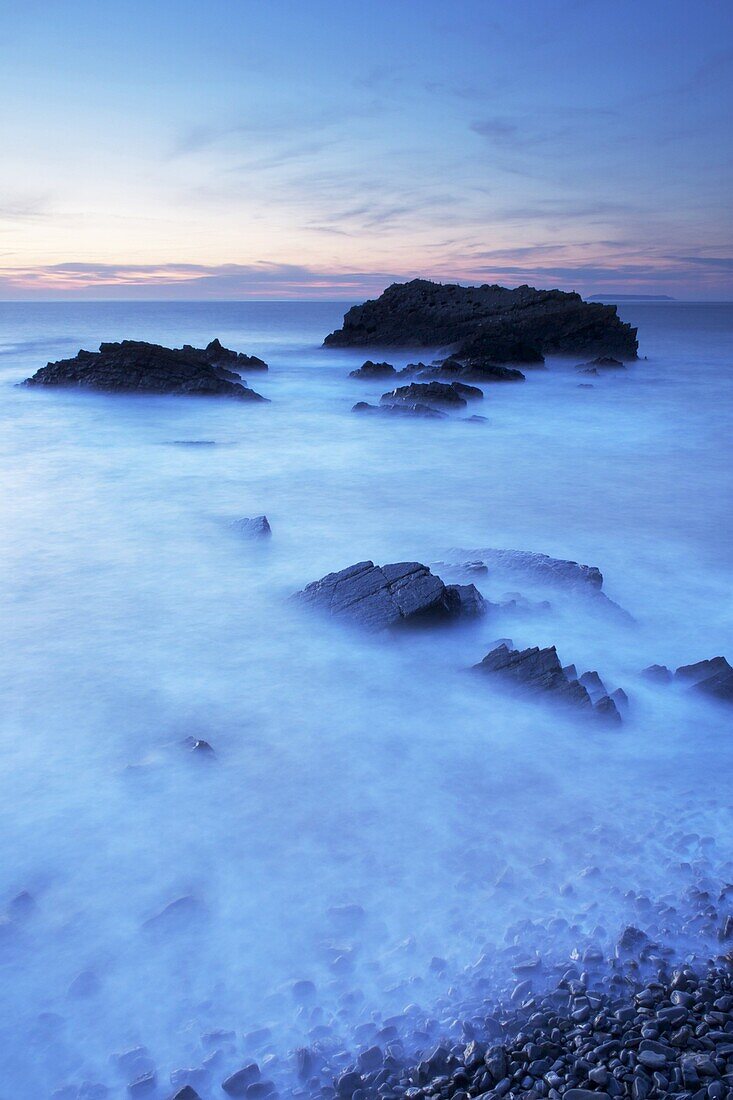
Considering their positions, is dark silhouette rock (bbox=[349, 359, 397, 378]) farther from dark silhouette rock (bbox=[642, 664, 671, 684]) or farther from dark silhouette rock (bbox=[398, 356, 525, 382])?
dark silhouette rock (bbox=[642, 664, 671, 684])

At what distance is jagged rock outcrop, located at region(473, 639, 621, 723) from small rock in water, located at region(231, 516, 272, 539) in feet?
14.1

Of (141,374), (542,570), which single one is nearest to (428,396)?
(141,374)

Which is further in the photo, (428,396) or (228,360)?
(228,360)

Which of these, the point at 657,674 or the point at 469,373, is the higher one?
the point at 469,373

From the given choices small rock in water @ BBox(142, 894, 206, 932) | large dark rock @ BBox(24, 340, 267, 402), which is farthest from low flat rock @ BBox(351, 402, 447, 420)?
small rock in water @ BBox(142, 894, 206, 932)

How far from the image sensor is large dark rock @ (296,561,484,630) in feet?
21.9

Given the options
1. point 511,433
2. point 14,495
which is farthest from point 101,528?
point 511,433

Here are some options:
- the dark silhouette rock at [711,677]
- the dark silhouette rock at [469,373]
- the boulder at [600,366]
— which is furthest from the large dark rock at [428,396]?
the dark silhouette rock at [711,677]

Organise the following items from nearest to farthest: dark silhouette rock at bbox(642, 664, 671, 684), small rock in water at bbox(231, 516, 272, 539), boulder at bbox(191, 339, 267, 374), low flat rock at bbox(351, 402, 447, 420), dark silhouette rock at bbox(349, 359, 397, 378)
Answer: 1. dark silhouette rock at bbox(642, 664, 671, 684)
2. small rock in water at bbox(231, 516, 272, 539)
3. low flat rock at bbox(351, 402, 447, 420)
4. dark silhouette rock at bbox(349, 359, 397, 378)
5. boulder at bbox(191, 339, 267, 374)

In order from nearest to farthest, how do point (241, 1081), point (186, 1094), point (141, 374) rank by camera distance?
point (186, 1094)
point (241, 1081)
point (141, 374)

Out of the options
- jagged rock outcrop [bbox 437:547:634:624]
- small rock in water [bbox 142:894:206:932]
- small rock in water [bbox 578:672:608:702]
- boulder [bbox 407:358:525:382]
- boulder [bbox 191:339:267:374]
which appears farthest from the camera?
boulder [bbox 191:339:267:374]

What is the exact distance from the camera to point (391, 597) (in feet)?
22.6

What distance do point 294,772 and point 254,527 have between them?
5.24m

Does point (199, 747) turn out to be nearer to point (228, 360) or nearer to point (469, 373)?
point (469, 373)
